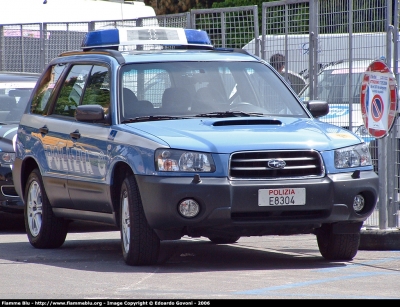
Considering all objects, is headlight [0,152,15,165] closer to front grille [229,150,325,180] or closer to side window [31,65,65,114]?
side window [31,65,65,114]

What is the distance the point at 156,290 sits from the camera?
22.9 feet

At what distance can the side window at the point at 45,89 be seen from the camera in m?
10.2

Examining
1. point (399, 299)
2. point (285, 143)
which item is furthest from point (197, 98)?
point (399, 299)

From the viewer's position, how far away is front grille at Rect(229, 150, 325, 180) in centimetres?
784

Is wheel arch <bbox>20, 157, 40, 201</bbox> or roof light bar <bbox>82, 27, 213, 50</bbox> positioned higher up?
roof light bar <bbox>82, 27, 213, 50</bbox>

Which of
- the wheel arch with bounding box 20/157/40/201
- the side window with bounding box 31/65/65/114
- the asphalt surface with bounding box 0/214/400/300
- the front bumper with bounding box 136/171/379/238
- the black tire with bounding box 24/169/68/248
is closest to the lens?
the asphalt surface with bounding box 0/214/400/300

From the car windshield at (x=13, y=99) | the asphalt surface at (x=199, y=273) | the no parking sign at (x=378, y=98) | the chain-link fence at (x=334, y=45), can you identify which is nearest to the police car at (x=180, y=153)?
the asphalt surface at (x=199, y=273)

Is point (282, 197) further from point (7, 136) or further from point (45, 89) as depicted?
point (7, 136)

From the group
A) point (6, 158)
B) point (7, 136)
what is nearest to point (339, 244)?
Result: point (6, 158)

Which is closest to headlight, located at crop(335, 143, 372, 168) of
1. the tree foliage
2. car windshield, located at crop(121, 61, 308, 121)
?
car windshield, located at crop(121, 61, 308, 121)

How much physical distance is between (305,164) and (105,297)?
6.88 feet

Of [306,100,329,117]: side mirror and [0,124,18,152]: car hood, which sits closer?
[306,100,329,117]: side mirror

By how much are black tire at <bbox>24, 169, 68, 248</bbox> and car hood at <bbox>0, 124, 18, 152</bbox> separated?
1469mm

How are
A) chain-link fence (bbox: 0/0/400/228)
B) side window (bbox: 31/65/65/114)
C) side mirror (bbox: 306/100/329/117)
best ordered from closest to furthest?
side mirror (bbox: 306/100/329/117), chain-link fence (bbox: 0/0/400/228), side window (bbox: 31/65/65/114)
